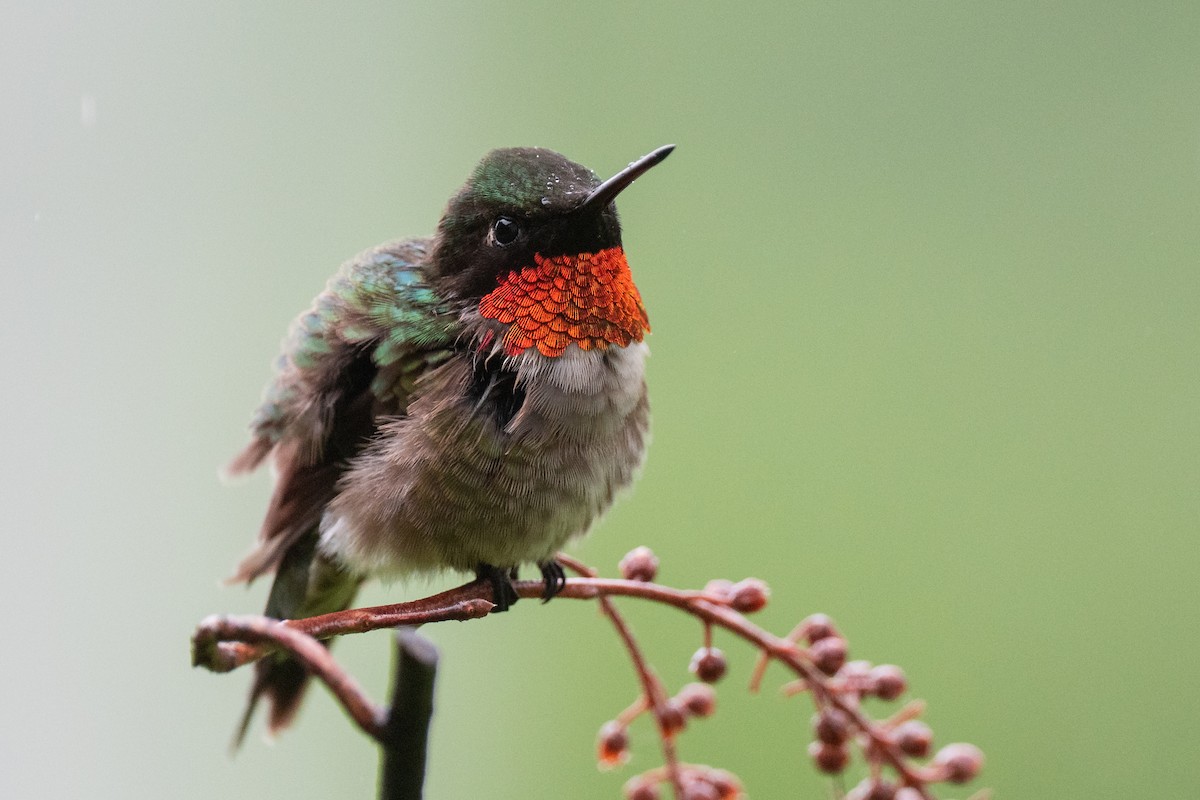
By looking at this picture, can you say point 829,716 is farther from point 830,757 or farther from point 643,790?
point 643,790

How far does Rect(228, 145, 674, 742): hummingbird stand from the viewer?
52.6 inches

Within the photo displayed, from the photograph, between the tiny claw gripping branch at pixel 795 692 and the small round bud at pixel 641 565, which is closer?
the tiny claw gripping branch at pixel 795 692

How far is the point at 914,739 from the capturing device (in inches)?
39.4

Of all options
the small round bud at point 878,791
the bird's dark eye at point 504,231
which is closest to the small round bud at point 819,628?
the small round bud at point 878,791

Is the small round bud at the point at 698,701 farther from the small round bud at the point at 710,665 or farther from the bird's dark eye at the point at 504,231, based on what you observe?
the bird's dark eye at the point at 504,231

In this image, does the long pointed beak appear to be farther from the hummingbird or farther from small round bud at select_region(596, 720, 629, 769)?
small round bud at select_region(596, 720, 629, 769)

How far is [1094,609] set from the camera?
2389 mm

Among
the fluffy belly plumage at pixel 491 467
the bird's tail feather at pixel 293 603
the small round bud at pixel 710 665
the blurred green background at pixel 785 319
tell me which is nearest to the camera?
the small round bud at pixel 710 665

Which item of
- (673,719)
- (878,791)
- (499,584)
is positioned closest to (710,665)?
(673,719)

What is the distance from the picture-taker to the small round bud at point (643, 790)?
42.7 inches

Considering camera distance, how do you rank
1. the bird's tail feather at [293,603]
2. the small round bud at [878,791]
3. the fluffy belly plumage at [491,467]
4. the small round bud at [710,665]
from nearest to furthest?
the small round bud at [878,791] → the small round bud at [710,665] → the fluffy belly plumage at [491,467] → the bird's tail feather at [293,603]

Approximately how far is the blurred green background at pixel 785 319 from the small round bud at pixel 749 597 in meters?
1.04

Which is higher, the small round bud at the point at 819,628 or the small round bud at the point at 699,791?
the small round bud at the point at 819,628

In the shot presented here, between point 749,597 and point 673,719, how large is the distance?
14 centimetres
